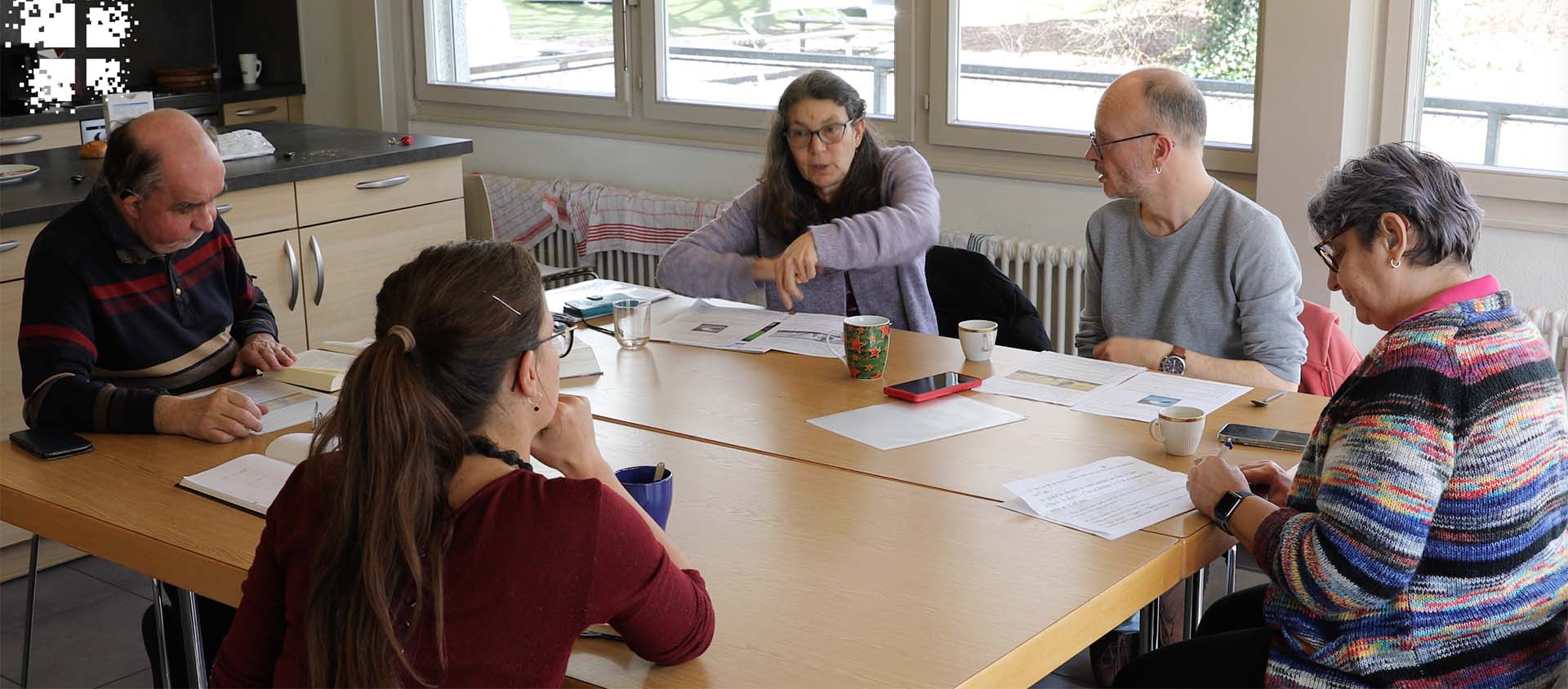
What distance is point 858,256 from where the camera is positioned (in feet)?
9.16

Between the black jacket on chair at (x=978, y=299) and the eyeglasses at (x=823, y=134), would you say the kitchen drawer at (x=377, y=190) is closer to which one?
the eyeglasses at (x=823, y=134)

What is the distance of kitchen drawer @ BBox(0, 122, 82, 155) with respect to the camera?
196 inches

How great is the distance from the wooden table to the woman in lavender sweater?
87 cm

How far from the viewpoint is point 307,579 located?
4.33 ft

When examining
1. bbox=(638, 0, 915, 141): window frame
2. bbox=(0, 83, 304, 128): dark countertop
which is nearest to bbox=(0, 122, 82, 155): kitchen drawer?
bbox=(0, 83, 304, 128): dark countertop

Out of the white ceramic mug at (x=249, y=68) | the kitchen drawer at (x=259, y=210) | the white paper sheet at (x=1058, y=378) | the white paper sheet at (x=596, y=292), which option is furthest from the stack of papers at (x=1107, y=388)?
the white ceramic mug at (x=249, y=68)

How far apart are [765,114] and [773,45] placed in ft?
0.78

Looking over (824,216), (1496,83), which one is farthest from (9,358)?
(1496,83)

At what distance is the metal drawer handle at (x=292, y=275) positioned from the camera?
3.86 metres

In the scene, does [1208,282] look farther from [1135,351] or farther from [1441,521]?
[1441,521]

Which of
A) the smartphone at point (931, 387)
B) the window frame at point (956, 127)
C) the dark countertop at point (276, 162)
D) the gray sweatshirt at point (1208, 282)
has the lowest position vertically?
the smartphone at point (931, 387)

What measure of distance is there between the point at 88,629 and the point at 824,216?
6.19ft

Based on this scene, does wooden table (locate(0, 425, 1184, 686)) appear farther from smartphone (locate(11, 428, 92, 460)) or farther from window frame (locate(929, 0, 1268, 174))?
window frame (locate(929, 0, 1268, 174))

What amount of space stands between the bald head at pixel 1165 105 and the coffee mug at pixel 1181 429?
0.78m
